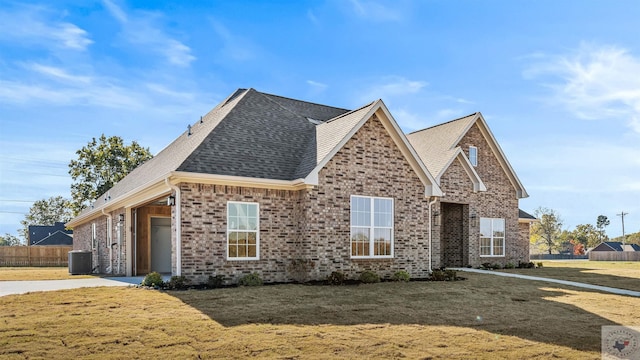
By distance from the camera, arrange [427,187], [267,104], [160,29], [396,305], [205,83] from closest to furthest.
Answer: [396,305], [160,29], [205,83], [427,187], [267,104]

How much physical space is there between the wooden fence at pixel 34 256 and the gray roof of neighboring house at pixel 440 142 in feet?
92.5

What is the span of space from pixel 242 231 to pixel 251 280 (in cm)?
155

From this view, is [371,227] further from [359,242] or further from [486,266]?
[486,266]

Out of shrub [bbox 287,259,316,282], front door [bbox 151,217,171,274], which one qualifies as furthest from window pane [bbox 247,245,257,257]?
front door [bbox 151,217,171,274]

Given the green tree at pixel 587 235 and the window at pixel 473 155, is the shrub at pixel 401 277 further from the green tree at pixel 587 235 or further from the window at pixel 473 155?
the green tree at pixel 587 235

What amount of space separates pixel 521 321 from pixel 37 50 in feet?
51.7

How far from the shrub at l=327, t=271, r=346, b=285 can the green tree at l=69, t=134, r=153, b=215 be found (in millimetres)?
37417

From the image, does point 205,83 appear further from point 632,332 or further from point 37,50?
point 632,332

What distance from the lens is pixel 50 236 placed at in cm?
5706

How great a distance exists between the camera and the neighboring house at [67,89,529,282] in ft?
48.3

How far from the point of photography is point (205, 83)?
17.0 m

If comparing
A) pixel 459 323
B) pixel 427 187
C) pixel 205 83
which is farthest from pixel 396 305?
pixel 205 83

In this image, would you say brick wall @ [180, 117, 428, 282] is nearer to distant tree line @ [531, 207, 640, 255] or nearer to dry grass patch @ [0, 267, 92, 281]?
dry grass patch @ [0, 267, 92, 281]

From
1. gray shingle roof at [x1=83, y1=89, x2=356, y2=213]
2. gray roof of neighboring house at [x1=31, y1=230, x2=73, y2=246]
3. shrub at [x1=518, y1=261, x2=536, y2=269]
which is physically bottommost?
gray roof of neighboring house at [x1=31, y1=230, x2=73, y2=246]
